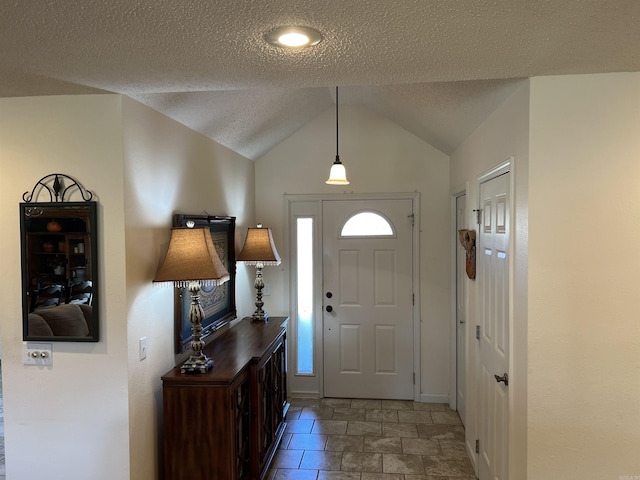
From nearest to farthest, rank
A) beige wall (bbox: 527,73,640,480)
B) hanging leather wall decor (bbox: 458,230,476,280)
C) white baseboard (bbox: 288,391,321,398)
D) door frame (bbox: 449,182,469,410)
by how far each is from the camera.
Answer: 1. beige wall (bbox: 527,73,640,480)
2. hanging leather wall decor (bbox: 458,230,476,280)
3. door frame (bbox: 449,182,469,410)
4. white baseboard (bbox: 288,391,321,398)

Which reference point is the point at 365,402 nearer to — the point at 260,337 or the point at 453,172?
the point at 260,337

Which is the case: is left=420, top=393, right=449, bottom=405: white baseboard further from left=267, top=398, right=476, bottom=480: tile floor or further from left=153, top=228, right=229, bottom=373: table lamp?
left=153, top=228, right=229, bottom=373: table lamp

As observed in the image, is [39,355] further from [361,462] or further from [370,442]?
[370,442]

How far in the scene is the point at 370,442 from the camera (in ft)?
12.2

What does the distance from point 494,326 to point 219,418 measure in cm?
163

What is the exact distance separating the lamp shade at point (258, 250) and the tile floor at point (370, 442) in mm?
1491

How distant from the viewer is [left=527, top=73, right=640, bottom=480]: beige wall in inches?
77.1

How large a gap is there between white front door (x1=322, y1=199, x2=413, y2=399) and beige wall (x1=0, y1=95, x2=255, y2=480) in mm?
2471

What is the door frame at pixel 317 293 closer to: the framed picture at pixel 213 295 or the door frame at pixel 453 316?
the door frame at pixel 453 316

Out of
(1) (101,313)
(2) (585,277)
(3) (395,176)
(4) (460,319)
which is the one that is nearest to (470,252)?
(4) (460,319)

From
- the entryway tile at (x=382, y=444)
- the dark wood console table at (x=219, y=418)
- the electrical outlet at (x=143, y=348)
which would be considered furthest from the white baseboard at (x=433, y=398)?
the electrical outlet at (x=143, y=348)

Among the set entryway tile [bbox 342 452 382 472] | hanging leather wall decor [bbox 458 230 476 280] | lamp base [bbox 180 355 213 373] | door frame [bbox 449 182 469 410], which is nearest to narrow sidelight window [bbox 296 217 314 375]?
entryway tile [bbox 342 452 382 472]

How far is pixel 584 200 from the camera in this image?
1980 mm

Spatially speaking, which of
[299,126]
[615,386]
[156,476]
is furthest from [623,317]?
[299,126]
